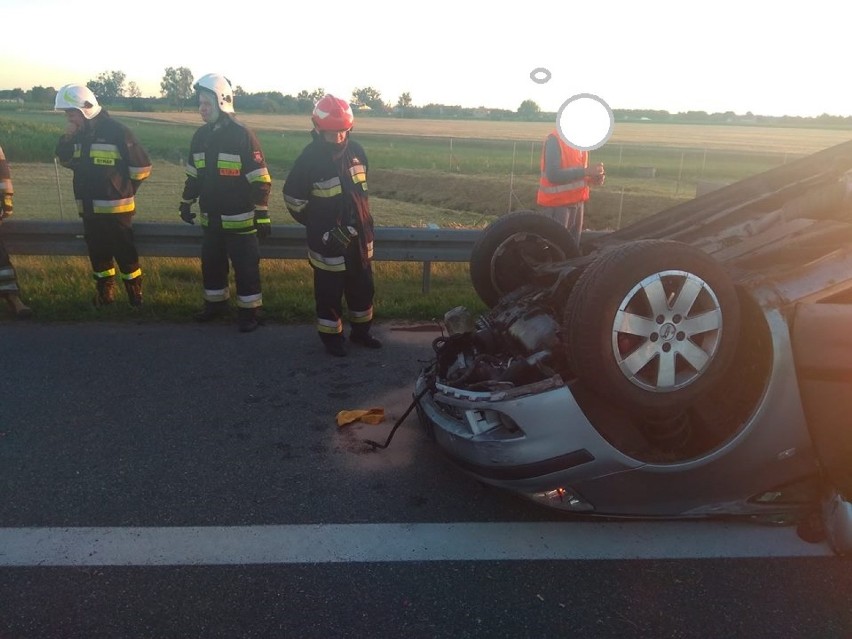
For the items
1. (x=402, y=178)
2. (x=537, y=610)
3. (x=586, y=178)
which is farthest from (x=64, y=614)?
(x=402, y=178)

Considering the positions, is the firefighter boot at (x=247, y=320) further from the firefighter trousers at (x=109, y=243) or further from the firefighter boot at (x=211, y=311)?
the firefighter trousers at (x=109, y=243)

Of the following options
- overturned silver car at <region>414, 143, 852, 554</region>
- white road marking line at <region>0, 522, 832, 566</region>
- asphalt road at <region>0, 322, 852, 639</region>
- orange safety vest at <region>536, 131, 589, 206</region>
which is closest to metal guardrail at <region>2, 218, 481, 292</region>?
orange safety vest at <region>536, 131, 589, 206</region>

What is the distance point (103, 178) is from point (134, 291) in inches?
39.3

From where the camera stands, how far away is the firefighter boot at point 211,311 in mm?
6234

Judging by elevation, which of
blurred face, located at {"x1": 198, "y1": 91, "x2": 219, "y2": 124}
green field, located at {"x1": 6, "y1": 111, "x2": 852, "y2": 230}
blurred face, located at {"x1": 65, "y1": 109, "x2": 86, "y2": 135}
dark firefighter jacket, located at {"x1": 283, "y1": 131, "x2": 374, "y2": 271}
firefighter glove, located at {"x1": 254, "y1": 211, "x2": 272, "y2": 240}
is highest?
blurred face, located at {"x1": 198, "y1": 91, "x2": 219, "y2": 124}

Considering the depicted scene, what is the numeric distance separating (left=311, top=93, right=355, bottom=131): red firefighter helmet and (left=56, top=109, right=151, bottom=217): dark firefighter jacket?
2.06m

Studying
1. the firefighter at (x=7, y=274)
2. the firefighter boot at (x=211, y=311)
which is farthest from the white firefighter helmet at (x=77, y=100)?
the firefighter boot at (x=211, y=311)

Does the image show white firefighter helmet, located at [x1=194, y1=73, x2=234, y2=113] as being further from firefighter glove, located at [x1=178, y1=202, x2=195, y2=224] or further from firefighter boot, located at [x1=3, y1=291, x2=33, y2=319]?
firefighter boot, located at [x1=3, y1=291, x2=33, y2=319]

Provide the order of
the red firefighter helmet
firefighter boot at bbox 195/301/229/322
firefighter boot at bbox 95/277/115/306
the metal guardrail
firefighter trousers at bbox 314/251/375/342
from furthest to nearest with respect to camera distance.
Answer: the metal guardrail → firefighter boot at bbox 95/277/115/306 → firefighter boot at bbox 195/301/229/322 → firefighter trousers at bbox 314/251/375/342 → the red firefighter helmet

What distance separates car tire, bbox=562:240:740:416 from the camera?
283 cm

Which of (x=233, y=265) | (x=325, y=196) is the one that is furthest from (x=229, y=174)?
(x=325, y=196)

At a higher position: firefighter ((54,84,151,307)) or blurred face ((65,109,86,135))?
blurred face ((65,109,86,135))

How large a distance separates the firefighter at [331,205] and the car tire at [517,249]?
55.1 inches

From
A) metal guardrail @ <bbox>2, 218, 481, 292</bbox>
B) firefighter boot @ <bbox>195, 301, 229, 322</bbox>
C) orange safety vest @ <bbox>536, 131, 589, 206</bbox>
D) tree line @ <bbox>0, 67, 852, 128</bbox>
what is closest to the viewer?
firefighter boot @ <bbox>195, 301, 229, 322</bbox>
